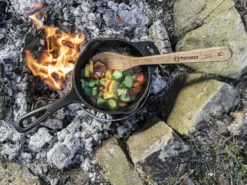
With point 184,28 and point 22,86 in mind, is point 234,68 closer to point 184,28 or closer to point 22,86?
point 184,28

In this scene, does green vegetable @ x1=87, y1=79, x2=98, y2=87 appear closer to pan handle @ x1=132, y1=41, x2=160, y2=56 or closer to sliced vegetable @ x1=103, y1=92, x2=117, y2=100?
sliced vegetable @ x1=103, y1=92, x2=117, y2=100

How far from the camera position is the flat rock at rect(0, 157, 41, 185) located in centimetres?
249

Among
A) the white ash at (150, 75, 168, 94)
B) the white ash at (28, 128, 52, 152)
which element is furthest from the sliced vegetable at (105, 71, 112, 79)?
the white ash at (28, 128, 52, 152)

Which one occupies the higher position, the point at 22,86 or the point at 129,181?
the point at 22,86

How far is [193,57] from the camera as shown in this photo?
2.17 meters

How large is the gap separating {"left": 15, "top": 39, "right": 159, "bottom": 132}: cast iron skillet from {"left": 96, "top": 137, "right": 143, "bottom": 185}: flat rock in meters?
0.26

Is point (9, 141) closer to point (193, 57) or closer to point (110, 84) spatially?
point (110, 84)

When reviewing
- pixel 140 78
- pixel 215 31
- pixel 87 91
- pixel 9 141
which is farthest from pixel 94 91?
pixel 215 31

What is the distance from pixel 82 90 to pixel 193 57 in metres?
0.76

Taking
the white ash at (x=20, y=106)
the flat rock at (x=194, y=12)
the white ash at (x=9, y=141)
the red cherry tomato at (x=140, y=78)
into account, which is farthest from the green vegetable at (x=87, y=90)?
the flat rock at (x=194, y=12)

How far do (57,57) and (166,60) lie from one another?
857 mm

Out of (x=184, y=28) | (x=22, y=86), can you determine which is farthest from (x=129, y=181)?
(x=184, y=28)

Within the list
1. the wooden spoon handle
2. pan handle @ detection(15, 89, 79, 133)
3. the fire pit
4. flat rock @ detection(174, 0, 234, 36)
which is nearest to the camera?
the wooden spoon handle

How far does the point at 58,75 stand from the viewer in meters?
2.68
